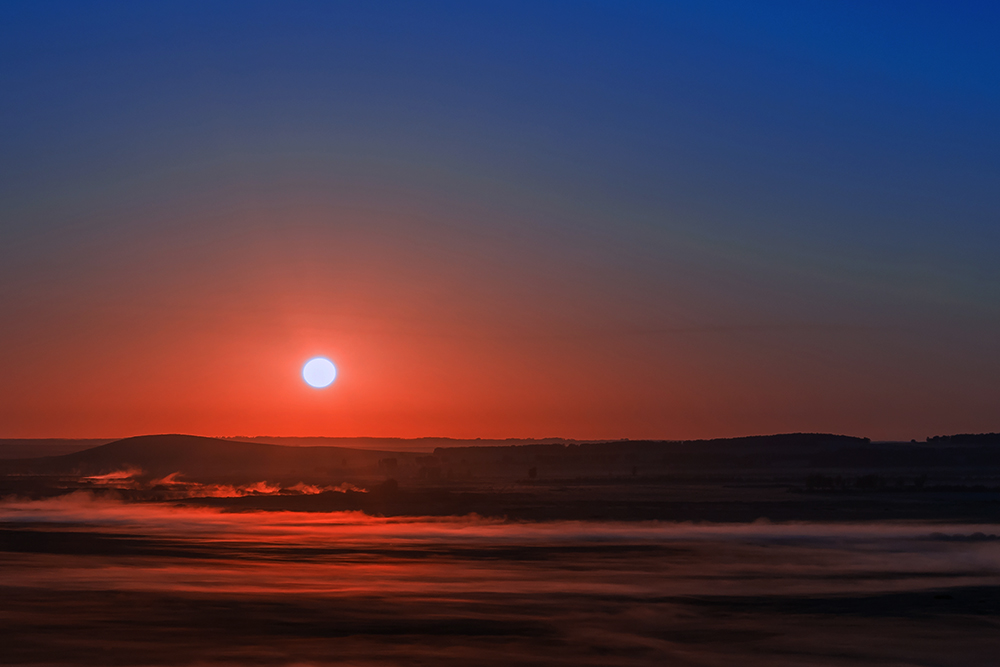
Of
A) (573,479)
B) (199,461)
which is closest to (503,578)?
(573,479)

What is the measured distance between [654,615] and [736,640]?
2.83 metres

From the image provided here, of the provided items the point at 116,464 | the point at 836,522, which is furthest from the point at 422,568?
the point at 116,464

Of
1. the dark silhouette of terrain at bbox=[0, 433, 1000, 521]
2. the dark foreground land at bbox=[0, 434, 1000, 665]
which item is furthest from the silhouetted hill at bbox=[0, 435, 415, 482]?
the dark foreground land at bbox=[0, 434, 1000, 665]

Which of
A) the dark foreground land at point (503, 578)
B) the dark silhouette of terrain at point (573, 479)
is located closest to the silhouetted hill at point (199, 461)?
the dark silhouette of terrain at point (573, 479)

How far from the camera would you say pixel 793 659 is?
57.1 feet

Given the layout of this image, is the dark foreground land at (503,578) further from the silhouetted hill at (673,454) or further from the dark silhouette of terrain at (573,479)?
the silhouetted hill at (673,454)

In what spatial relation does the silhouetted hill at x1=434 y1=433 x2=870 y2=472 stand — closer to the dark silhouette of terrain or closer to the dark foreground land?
the dark silhouette of terrain

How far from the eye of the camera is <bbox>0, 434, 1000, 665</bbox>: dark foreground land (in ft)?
60.1

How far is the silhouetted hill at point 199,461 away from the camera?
11376cm

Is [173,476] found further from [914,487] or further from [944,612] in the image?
[944,612]

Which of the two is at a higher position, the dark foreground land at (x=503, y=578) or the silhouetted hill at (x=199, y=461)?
the silhouetted hill at (x=199, y=461)

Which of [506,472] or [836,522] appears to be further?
[506,472]

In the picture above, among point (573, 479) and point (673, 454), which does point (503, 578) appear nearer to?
point (573, 479)

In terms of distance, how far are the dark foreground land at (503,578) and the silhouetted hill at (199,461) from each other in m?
46.2
